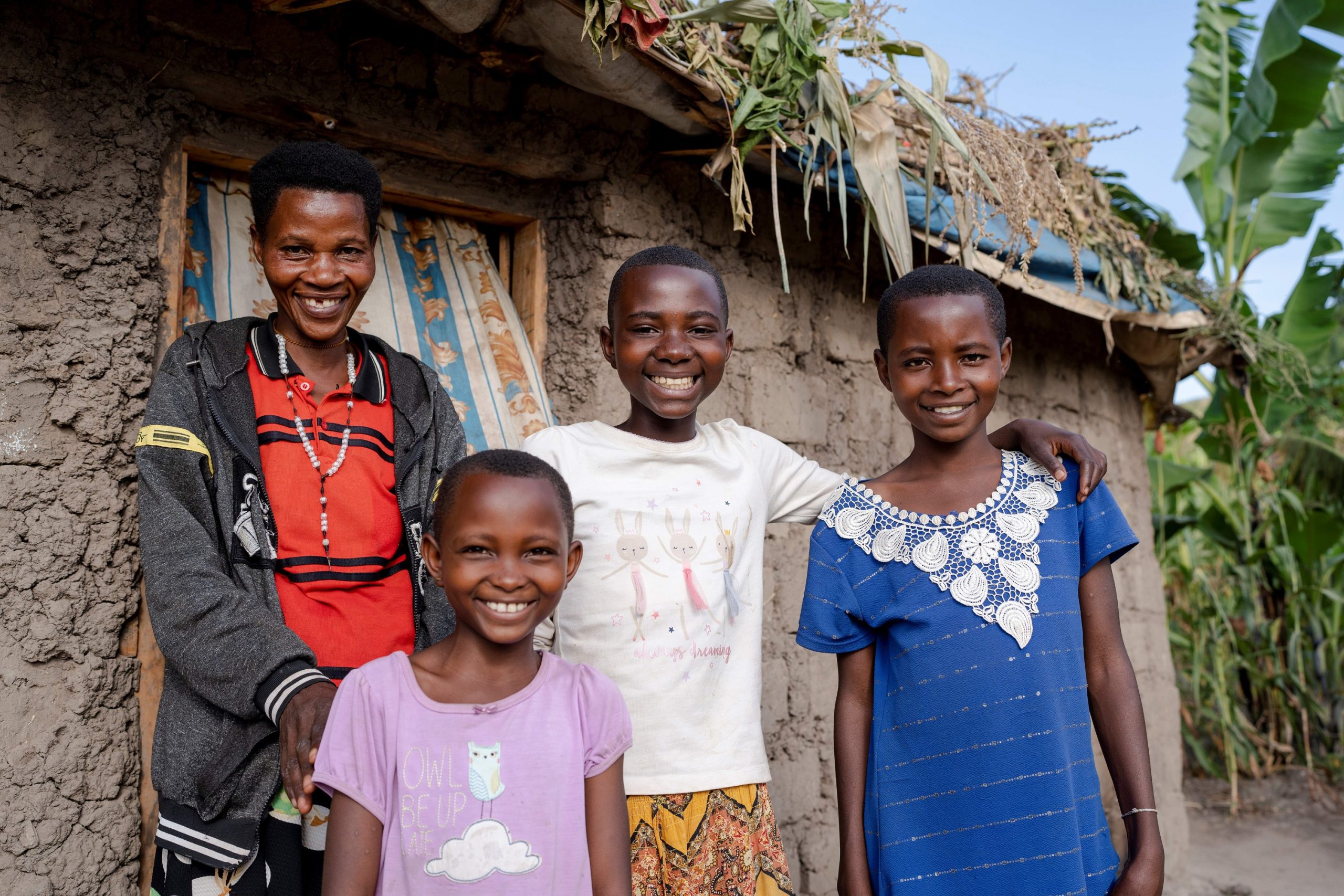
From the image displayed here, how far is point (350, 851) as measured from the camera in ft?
4.60

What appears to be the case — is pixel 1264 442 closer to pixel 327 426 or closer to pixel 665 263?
pixel 665 263

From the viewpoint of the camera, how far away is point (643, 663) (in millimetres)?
1786

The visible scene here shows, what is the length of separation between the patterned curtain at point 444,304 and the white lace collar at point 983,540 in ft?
3.53

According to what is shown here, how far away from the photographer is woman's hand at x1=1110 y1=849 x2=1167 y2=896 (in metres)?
1.64

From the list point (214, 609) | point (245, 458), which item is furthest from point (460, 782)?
point (245, 458)

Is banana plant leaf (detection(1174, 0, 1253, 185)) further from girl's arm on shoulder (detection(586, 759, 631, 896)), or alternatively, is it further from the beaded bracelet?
girl's arm on shoulder (detection(586, 759, 631, 896))

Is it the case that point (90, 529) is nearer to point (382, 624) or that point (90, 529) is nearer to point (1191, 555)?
point (382, 624)

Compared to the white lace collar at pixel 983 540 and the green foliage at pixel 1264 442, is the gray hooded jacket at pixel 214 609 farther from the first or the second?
the green foliage at pixel 1264 442

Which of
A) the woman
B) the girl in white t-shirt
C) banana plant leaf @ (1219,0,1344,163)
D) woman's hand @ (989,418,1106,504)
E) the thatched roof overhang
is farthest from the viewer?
banana plant leaf @ (1219,0,1344,163)

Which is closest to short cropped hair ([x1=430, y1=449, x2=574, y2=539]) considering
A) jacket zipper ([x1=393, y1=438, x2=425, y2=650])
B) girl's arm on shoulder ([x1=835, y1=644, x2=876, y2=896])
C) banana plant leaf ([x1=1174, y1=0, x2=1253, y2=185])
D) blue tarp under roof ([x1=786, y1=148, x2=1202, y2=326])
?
jacket zipper ([x1=393, y1=438, x2=425, y2=650])

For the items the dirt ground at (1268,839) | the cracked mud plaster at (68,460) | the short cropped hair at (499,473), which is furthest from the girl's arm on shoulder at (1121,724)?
the dirt ground at (1268,839)

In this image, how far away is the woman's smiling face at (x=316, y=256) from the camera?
178cm

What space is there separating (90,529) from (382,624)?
67cm

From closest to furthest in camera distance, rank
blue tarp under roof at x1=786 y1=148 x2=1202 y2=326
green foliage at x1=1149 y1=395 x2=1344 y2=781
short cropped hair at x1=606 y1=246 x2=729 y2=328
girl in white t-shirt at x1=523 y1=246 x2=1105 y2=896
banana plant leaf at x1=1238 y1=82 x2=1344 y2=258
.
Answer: girl in white t-shirt at x1=523 y1=246 x2=1105 y2=896 < short cropped hair at x1=606 y1=246 x2=729 y2=328 < blue tarp under roof at x1=786 y1=148 x2=1202 y2=326 < banana plant leaf at x1=1238 y1=82 x2=1344 y2=258 < green foliage at x1=1149 y1=395 x2=1344 y2=781
